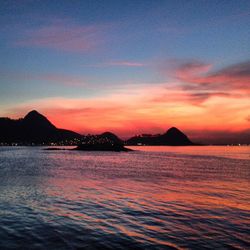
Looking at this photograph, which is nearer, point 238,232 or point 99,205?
point 238,232

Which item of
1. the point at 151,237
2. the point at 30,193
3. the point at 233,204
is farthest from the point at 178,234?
the point at 30,193

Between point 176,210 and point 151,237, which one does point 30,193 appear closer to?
point 176,210

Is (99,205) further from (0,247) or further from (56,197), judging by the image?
(0,247)

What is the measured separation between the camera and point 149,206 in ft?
90.1

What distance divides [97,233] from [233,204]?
16.1 meters

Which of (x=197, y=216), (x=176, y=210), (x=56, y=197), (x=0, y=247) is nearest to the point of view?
(x=0, y=247)

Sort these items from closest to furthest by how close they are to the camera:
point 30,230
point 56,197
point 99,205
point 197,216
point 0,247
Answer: point 0,247 < point 30,230 < point 197,216 < point 99,205 < point 56,197

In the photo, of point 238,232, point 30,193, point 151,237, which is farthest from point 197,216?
point 30,193

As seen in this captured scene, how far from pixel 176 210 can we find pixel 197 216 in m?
2.72

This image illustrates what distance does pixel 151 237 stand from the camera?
17.6 m

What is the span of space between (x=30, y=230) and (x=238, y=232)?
12668mm

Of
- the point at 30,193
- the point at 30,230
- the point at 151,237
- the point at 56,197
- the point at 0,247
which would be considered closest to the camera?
the point at 0,247

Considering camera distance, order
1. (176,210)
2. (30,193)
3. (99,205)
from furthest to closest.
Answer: (30,193) → (99,205) → (176,210)

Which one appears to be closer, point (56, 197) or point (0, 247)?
point (0, 247)
